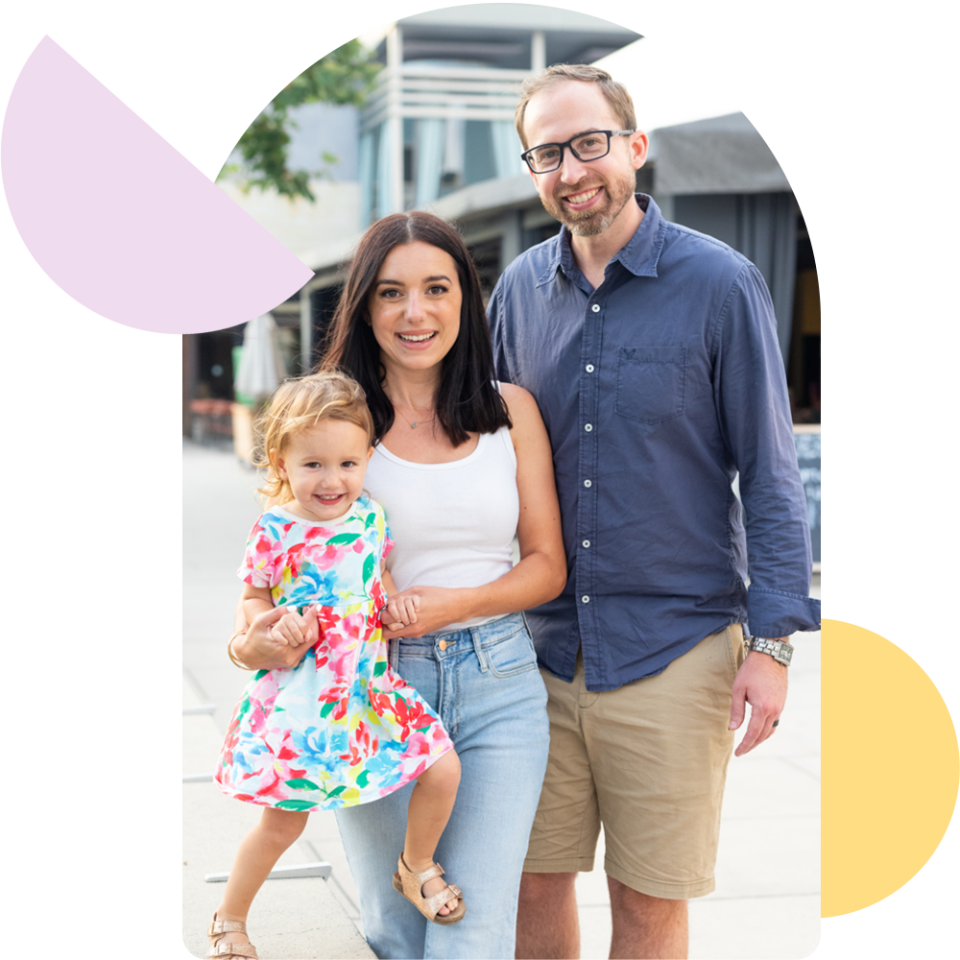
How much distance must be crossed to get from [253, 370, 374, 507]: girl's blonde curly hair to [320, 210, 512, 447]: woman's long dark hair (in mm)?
108

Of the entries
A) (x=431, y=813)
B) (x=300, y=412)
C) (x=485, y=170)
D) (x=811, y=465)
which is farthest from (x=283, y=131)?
(x=485, y=170)

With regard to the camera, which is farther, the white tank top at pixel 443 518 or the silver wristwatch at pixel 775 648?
the silver wristwatch at pixel 775 648

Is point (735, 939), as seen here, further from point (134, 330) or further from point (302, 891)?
point (134, 330)

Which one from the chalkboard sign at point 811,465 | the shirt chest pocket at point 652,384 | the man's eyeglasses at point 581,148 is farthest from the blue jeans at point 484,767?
the chalkboard sign at point 811,465

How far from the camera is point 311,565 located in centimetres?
231

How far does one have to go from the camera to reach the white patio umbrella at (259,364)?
17109 millimetres

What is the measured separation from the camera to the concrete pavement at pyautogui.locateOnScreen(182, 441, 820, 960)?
3.22 meters

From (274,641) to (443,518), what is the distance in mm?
458

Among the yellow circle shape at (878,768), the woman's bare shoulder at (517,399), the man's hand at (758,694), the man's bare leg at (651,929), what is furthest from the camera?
the yellow circle shape at (878,768)

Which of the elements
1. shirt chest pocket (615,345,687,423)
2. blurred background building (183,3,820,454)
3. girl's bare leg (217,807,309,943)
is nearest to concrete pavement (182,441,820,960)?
girl's bare leg (217,807,309,943)

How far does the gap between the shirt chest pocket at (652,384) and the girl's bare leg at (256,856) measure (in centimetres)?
122

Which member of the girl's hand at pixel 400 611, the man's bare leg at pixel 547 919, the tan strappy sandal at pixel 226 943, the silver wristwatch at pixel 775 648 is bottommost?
the man's bare leg at pixel 547 919

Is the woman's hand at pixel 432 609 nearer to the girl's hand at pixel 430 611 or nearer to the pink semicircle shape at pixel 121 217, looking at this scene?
the girl's hand at pixel 430 611

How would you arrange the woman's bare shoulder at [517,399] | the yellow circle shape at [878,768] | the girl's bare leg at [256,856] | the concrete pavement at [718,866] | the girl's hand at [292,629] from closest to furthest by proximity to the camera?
the girl's hand at [292,629] → the girl's bare leg at [256,856] → the woman's bare shoulder at [517,399] → the yellow circle shape at [878,768] → the concrete pavement at [718,866]
